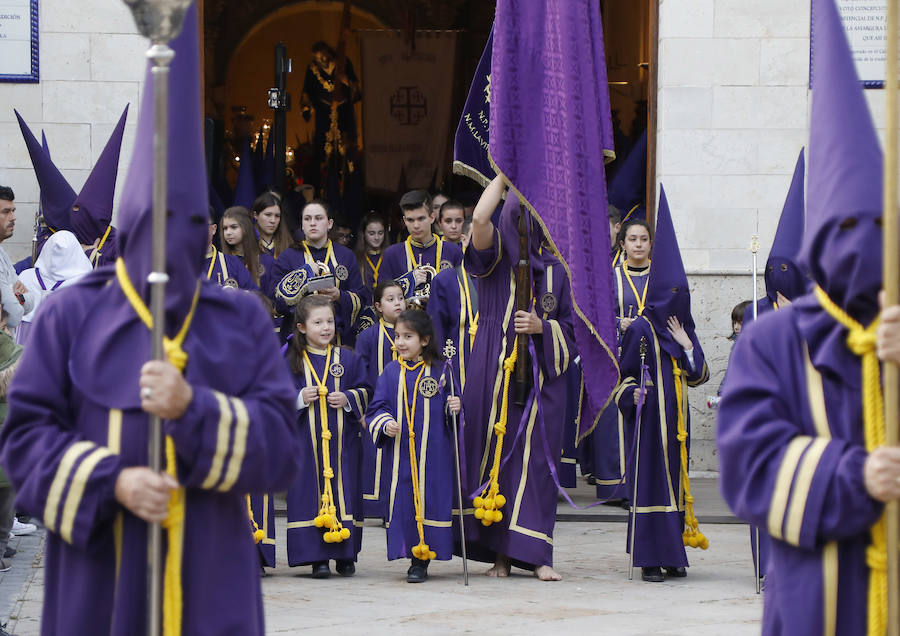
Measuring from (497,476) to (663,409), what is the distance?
97 cm

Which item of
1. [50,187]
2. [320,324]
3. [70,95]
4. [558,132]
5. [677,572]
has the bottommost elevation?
[677,572]

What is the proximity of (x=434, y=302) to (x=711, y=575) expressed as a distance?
81.7 inches

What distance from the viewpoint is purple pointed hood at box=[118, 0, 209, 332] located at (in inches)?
135

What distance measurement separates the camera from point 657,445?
8031 millimetres

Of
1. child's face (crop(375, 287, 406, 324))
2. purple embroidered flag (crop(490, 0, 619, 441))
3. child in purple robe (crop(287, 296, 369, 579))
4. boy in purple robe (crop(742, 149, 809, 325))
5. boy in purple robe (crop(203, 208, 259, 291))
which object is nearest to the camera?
boy in purple robe (crop(742, 149, 809, 325))

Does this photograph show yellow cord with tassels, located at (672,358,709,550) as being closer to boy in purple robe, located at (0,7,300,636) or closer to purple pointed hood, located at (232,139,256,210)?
boy in purple robe, located at (0,7,300,636)

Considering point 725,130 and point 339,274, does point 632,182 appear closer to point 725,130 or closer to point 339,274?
point 725,130

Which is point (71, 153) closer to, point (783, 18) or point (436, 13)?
point (783, 18)

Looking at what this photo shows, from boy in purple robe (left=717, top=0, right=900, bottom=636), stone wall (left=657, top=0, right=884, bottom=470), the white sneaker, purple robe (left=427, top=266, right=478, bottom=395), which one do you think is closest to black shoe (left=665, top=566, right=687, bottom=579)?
purple robe (left=427, top=266, right=478, bottom=395)

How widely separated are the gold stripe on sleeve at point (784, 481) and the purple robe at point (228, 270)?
6.30m

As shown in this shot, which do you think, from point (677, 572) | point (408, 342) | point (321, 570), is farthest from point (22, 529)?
point (677, 572)

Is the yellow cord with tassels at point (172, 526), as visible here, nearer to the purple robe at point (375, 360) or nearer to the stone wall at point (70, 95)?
the purple robe at point (375, 360)

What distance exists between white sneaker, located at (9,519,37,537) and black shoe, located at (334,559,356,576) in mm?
2125

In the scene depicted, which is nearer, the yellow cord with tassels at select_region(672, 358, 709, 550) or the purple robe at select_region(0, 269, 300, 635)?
the purple robe at select_region(0, 269, 300, 635)
